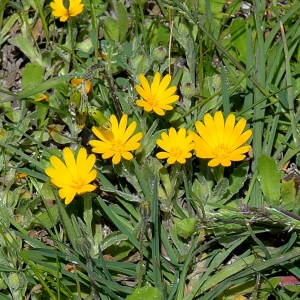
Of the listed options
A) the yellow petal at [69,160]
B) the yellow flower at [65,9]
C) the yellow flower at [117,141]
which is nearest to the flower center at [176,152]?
the yellow flower at [117,141]

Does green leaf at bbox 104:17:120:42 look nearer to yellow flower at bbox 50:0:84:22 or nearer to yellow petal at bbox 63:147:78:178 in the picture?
yellow flower at bbox 50:0:84:22

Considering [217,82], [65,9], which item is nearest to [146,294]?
[217,82]

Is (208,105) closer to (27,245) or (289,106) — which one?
(289,106)

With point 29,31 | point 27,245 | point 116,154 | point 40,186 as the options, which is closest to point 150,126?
point 116,154

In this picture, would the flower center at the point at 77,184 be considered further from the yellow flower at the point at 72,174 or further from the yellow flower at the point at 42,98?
the yellow flower at the point at 42,98

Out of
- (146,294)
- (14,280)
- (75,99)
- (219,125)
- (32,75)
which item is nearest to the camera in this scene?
(146,294)

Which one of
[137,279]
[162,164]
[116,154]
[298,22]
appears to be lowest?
[137,279]

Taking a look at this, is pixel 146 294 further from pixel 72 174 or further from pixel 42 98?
pixel 42 98
